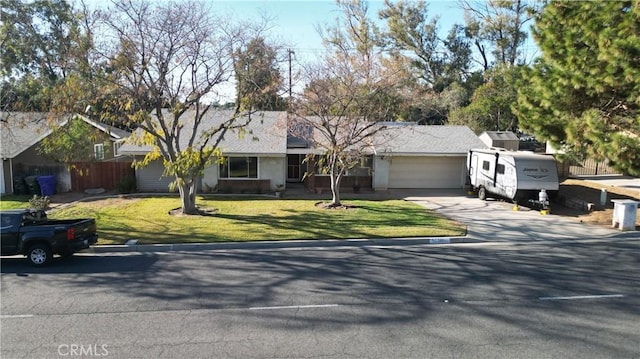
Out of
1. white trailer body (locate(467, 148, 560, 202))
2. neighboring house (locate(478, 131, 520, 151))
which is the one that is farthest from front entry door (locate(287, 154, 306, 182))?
neighboring house (locate(478, 131, 520, 151))

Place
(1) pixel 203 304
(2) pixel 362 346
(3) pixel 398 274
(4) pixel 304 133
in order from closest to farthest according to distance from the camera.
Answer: (2) pixel 362 346
(1) pixel 203 304
(3) pixel 398 274
(4) pixel 304 133

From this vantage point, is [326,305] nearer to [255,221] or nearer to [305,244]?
[305,244]

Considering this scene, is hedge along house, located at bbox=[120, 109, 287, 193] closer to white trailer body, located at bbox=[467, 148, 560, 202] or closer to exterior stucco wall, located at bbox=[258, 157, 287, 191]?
exterior stucco wall, located at bbox=[258, 157, 287, 191]

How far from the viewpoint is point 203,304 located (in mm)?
7801

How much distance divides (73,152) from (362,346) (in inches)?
855

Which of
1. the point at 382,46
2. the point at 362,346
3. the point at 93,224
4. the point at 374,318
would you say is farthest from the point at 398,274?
the point at 382,46

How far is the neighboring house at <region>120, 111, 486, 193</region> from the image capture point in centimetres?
2259

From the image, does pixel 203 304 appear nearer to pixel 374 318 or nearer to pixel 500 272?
pixel 374 318

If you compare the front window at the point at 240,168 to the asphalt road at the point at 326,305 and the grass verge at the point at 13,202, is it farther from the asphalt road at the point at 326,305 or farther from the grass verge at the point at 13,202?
the asphalt road at the point at 326,305

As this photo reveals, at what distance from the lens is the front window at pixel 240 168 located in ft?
A: 74.6

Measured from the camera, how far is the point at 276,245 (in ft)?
41.1

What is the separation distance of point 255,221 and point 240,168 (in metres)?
7.88

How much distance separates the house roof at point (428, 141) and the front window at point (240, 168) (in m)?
6.56

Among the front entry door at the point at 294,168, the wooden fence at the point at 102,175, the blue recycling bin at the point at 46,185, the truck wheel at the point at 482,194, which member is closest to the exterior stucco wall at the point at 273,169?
the front entry door at the point at 294,168
